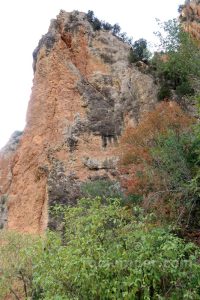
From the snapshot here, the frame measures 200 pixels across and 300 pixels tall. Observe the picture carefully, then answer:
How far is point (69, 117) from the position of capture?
2938 centimetres

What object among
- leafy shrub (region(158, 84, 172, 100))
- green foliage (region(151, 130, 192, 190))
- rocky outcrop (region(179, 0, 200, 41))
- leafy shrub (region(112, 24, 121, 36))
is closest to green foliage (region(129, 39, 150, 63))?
leafy shrub (region(112, 24, 121, 36))

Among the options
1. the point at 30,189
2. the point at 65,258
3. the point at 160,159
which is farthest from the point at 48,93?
the point at 65,258

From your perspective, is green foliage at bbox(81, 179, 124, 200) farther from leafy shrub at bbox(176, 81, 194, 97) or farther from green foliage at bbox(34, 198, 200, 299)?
green foliage at bbox(34, 198, 200, 299)

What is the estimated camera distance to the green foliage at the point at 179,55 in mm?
23394

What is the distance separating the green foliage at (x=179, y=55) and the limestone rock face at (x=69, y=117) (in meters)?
2.36

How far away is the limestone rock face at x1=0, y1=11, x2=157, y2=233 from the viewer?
26719mm

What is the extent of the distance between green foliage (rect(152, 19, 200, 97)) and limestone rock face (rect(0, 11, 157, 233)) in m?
2.36

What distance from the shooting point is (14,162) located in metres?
30.4

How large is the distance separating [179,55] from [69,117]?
25.5 ft

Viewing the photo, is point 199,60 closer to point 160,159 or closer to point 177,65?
point 177,65

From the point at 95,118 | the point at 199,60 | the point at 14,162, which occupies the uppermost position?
the point at 199,60

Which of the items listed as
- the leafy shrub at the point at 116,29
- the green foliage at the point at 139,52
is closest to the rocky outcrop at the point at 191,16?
the green foliage at the point at 139,52

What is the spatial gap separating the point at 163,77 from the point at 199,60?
370 inches

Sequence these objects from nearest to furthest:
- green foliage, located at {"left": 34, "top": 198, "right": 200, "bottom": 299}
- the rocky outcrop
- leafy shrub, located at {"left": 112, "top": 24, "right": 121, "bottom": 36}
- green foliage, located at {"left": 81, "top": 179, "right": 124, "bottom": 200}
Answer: green foliage, located at {"left": 34, "top": 198, "right": 200, "bottom": 299} → green foliage, located at {"left": 81, "top": 179, "right": 124, "bottom": 200} → the rocky outcrop → leafy shrub, located at {"left": 112, "top": 24, "right": 121, "bottom": 36}
